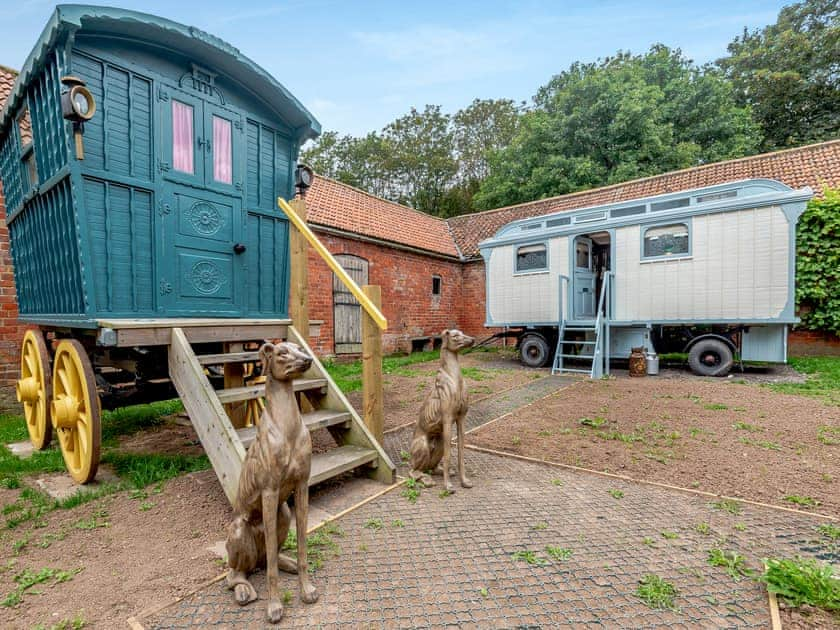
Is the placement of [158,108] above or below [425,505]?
above

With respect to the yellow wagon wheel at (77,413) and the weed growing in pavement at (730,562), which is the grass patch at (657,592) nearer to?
the weed growing in pavement at (730,562)

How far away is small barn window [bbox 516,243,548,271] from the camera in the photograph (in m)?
9.16

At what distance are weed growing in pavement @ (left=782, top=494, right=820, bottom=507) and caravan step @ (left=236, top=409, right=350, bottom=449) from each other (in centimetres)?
306

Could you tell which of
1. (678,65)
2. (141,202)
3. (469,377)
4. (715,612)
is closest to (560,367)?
(469,377)

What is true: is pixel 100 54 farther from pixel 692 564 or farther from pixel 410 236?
pixel 410 236

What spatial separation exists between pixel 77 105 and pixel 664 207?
28.5ft

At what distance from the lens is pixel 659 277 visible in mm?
7703

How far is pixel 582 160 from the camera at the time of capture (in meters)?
15.6

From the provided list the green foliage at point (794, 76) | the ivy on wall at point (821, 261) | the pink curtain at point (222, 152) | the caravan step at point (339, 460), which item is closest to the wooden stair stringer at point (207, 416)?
the caravan step at point (339, 460)

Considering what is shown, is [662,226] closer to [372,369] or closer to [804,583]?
[372,369]

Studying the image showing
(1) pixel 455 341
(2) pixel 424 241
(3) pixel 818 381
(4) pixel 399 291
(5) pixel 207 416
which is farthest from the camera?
(2) pixel 424 241

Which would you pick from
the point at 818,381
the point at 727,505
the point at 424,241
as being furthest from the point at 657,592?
the point at 424,241

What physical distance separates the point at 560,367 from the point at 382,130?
21257mm

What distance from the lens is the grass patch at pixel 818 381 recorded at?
558 cm
